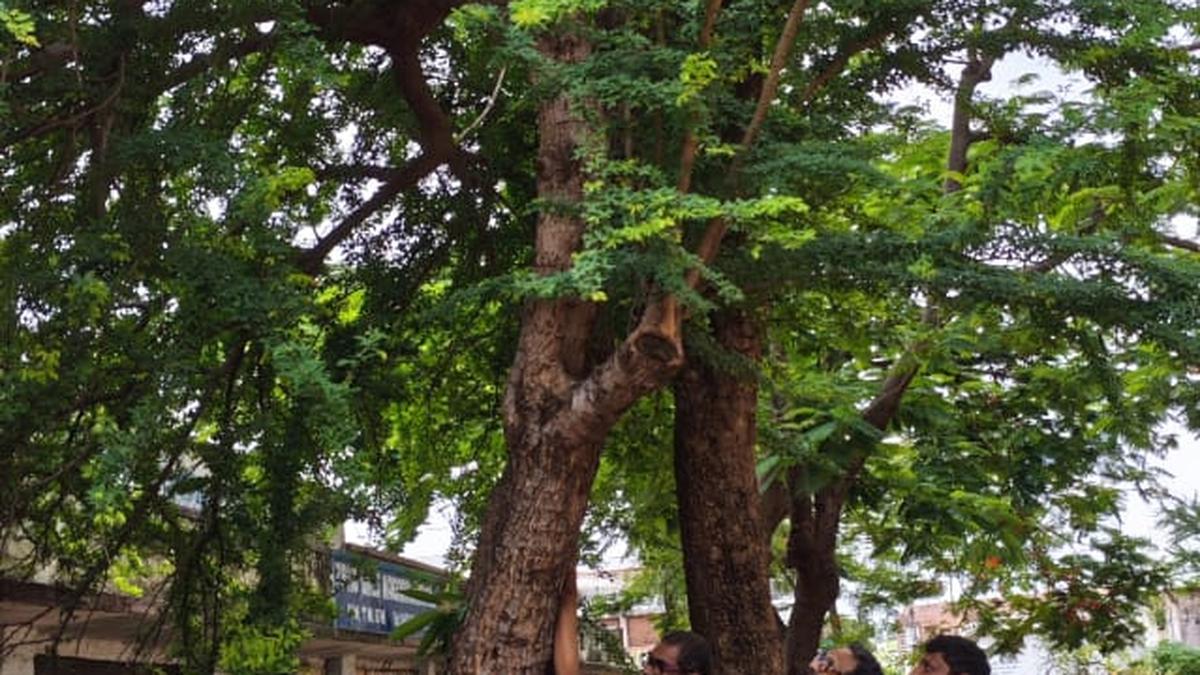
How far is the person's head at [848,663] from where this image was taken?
19.3 feet

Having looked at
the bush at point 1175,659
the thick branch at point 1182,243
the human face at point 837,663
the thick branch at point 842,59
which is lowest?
the human face at point 837,663

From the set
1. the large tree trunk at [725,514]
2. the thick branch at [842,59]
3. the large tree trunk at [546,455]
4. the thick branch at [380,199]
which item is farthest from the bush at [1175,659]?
the large tree trunk at [546,455]

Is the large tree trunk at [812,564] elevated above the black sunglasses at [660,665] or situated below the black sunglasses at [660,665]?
above

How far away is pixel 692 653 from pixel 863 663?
2.14 ft

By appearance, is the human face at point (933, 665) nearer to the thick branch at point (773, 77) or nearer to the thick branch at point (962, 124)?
the thick branch at point (773, 77)

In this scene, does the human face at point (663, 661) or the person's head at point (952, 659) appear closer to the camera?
the person's head at point (952, 659)

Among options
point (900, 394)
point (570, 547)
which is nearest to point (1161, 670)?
point (900, 394)

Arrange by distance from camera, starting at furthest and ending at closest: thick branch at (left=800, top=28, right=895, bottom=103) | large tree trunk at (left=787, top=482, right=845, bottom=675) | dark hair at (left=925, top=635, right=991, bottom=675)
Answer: large tree trunk at (left=787, top=482, right=845, bottom=675), thick branch at (left=800, top=28, right=895, bottom=103), dark hair at (left=925, top=635, right=991, bottom=675)

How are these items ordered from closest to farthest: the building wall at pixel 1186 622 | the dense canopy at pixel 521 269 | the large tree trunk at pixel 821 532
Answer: the dense canopy at pixel 521 269 → the large tree trunk at pixel 821 532 → the building wall at pixel 1186 622

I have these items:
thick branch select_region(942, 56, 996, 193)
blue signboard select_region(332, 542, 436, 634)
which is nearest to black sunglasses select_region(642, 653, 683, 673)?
thick branch select_region(942, 56, 996, 193)

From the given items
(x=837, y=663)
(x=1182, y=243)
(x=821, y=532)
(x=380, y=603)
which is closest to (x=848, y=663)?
(x=837, y=663)

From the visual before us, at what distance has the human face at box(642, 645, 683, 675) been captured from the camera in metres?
5.83

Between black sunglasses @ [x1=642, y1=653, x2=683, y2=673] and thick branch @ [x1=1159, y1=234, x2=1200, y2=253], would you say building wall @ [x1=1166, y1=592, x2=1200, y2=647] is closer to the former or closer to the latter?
thick branch @ [x1=1159, y1=234, x2=1200, y2=253]

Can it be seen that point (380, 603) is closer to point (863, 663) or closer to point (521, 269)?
point (521, 269)
